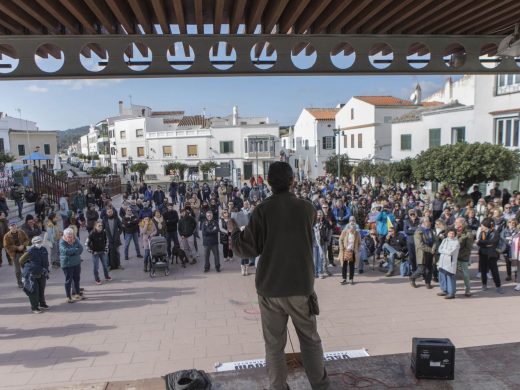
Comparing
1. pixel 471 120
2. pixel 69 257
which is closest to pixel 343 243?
pixel 69 257

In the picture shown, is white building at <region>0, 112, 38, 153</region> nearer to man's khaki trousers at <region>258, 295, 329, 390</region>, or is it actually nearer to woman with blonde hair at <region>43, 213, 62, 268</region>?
woman with blonde hair at <region>43, 213, 62, 268</region>

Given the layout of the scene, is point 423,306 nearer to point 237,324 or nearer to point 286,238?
point 237,324

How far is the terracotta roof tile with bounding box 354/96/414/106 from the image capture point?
35.2 meters

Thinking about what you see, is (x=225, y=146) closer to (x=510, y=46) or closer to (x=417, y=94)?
(x=417, y=94)

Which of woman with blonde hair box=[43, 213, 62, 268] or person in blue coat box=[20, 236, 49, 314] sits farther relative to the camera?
woman with blonde hair box=[43, 213, 62, 268]

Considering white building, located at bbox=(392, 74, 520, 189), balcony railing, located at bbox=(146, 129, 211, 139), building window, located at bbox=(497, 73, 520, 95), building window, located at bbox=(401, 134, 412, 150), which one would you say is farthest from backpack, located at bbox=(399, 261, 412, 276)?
balcony railing, located at bbox=(146, 129, 211, 139)

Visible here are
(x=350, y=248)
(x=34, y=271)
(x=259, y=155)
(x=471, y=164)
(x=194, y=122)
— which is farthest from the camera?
(x=194, y=122)

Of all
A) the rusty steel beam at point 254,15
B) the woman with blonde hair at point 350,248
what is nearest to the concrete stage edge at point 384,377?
the rusty steel beam at point 254,15

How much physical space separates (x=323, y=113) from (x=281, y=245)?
146 feet

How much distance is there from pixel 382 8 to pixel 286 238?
2196 millimetres

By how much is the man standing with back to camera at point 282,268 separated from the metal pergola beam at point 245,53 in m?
1.45

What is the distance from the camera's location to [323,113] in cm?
4591

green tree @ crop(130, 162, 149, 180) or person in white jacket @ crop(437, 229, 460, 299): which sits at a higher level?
green tree @ crop(130, 162, 149, 180)

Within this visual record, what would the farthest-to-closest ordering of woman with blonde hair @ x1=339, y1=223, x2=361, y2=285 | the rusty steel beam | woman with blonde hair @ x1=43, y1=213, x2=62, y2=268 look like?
1. woman with blonde hair @ x1=43, y1=213, x2=62, y2=268
2. woman with blonde hair @ x1=339, y1=223, x2=361, y2=285
3. the rusty steel beam
